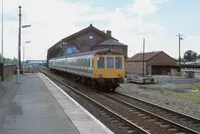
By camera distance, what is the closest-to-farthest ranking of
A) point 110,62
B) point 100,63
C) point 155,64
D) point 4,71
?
point 100,63 → point 110,62 → point 4,71 → point 155,64

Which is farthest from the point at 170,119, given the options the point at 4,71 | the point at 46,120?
the point at 4,71

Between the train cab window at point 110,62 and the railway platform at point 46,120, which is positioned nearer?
the railway platform at point 46,120

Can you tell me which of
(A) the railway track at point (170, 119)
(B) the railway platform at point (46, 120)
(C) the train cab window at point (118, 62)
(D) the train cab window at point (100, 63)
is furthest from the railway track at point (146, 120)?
(C) the train cab window at point (118, 62)

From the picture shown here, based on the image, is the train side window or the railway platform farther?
the train side window

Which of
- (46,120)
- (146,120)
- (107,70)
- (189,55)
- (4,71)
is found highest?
(189,55)

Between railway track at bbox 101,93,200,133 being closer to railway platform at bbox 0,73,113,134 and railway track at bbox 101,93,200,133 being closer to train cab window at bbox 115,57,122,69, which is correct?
railway platform at bbox 0,73,113,134

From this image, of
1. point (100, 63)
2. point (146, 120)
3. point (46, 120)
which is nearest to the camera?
point (46, 120)

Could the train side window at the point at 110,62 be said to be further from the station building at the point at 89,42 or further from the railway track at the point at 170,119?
the station building at the point at 89,42

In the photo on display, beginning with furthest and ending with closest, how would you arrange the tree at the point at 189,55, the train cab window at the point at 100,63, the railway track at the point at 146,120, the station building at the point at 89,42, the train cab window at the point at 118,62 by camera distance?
the tree at the point at 189,55 → the station building at the point at 89,42 → the train cab window at the point at 118,62 → the train cab window at the point at 100,63 → the railway track at the point at 146,120

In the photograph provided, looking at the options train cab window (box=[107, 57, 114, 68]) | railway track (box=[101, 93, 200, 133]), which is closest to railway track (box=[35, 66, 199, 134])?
railway track (box=[101, 93, 200, 133])

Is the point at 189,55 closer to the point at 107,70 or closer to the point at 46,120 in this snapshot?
the point at 107,70

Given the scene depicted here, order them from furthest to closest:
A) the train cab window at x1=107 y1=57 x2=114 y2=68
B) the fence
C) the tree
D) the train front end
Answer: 1. the tree
2. the fence
3. the train cab window at x1=107 y1=57 x2=114 y2=68
4. the train front end

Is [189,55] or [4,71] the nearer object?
[4,71]

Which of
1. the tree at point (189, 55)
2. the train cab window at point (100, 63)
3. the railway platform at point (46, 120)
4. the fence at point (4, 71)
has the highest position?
the tree at point (189, 55)
